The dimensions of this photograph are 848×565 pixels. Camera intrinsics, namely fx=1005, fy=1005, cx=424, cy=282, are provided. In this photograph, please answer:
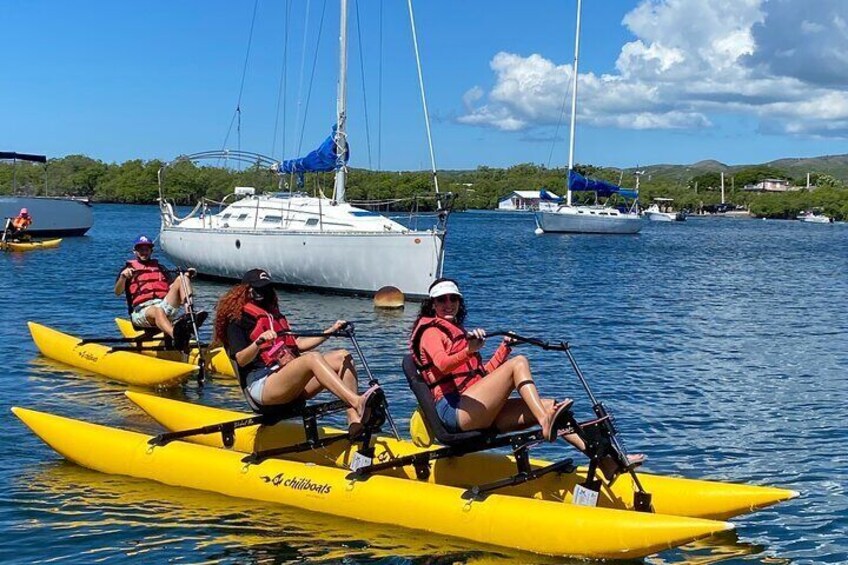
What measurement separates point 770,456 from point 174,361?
26.5ft

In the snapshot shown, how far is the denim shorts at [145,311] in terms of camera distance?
572 inches

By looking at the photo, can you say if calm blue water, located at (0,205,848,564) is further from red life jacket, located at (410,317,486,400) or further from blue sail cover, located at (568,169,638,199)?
blue sail cover, located at (568,169,638,199)

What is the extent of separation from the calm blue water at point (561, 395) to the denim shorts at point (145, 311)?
1.01 m

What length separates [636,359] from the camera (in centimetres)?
1756

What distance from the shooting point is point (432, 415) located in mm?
8258

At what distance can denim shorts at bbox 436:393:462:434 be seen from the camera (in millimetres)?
8117

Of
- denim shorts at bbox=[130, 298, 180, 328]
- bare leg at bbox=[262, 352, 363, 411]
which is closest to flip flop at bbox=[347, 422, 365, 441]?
bare leg at bbox=[262, 352, 363, 411]

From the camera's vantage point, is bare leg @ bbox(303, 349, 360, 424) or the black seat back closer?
the black seat back

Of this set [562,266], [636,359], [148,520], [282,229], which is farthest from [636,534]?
[562,266]

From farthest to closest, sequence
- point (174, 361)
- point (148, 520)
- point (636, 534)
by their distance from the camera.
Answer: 1. point (174, 361)
2. point (148, 520)
3. point (636, 534)

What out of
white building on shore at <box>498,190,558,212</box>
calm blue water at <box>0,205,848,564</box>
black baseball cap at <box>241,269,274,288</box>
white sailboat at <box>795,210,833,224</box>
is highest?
white building on shore at <box>498,190,558,212</box>

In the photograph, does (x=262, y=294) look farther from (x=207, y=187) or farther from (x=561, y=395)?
(x=207, y=187)

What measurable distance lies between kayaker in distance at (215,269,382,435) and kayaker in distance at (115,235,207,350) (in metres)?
5.12

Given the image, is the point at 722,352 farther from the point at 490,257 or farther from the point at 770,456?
the point at 490,257
